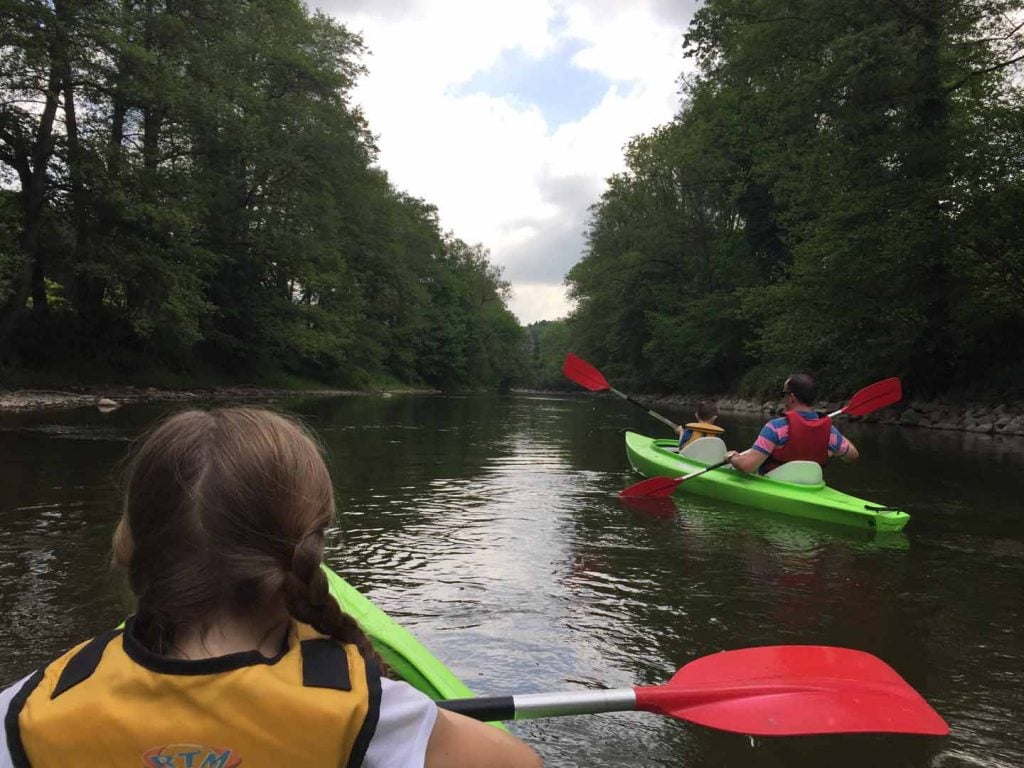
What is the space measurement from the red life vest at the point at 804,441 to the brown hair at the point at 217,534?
590cm

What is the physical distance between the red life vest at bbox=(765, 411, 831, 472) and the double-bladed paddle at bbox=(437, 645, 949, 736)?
430 centimetres

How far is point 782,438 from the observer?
260 inches

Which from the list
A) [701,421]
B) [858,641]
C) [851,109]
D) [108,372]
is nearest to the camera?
[858,641]

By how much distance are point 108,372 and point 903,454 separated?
724 inches

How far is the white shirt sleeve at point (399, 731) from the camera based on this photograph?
3.55ft

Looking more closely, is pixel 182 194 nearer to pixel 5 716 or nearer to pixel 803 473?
pixel 803 473

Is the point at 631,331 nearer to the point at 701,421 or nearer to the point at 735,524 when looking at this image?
the point at 701,421

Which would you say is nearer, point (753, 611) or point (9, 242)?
point (753, 611)

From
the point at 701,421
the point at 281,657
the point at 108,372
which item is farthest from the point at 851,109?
the point at 108,372

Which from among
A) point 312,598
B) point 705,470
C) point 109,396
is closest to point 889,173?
point 705,470

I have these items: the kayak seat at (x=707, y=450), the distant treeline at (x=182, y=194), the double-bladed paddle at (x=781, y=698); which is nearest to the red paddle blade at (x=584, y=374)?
the kayak seat at (x=707, y=450)

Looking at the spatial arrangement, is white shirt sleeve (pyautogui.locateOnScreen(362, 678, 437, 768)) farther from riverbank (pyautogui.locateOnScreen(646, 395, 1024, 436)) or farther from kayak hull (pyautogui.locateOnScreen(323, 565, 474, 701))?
riverbank (pyautogui.locateOnScreen(646, 395, 1024, 436))

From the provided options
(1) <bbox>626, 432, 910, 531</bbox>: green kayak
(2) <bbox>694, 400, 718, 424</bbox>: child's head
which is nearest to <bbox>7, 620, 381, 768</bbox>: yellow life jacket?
(1) <bbox>626, 432, 910, 531</bbox>: green kayak

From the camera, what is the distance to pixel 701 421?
28.2 feet
